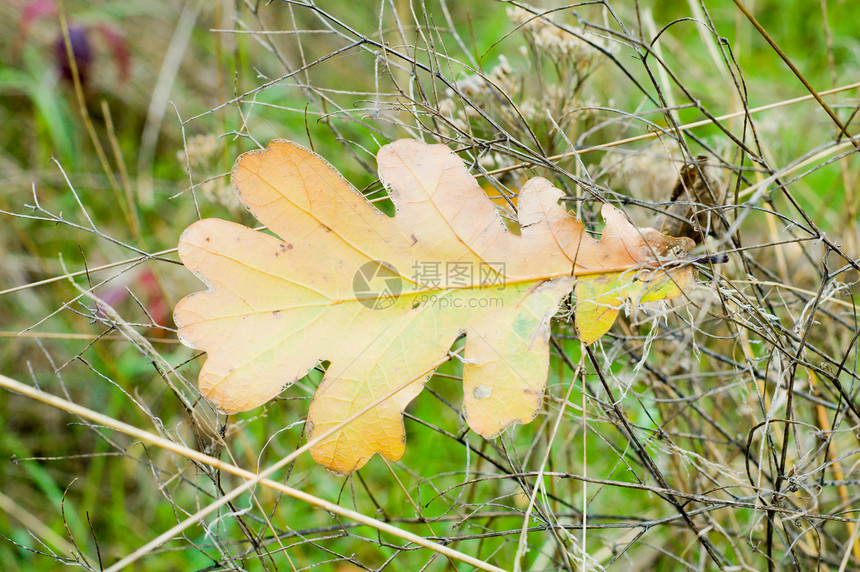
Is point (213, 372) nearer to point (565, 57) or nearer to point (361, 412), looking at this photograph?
point (361, 412)

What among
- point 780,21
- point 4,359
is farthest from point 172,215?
point 780,21

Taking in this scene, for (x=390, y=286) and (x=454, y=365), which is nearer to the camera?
(x=390, y=286)

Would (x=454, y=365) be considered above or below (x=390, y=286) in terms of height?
below

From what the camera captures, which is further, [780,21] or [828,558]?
[780,21]
